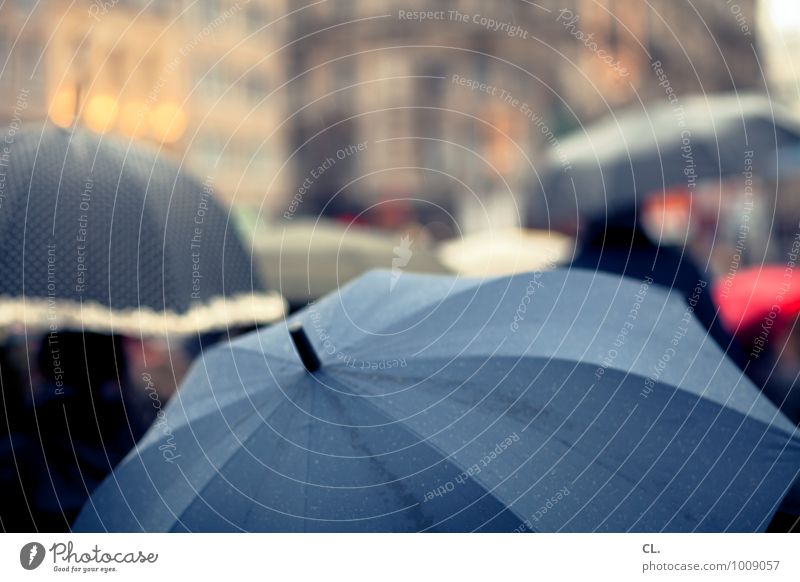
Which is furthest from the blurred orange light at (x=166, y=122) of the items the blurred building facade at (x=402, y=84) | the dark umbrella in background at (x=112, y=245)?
the dark umbrella in background at (x=112, y=245)

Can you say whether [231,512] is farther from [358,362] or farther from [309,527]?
[358,362]

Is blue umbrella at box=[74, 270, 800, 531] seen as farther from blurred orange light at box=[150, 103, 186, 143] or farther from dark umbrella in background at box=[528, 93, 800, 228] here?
blurred orange light at box=[150, 103, 186, 143]

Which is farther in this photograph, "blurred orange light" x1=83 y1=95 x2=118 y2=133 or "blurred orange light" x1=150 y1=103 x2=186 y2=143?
"blurred orange light" x1=150 y1=103 x2=186 y2=143

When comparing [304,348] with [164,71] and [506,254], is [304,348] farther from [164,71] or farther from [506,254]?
[164,71]

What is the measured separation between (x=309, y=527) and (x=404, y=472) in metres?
0.26

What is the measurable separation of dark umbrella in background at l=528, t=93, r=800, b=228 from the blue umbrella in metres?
2.98

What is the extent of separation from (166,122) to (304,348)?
2087cm

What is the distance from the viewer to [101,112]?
20641 mm

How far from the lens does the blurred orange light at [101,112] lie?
18062 mm

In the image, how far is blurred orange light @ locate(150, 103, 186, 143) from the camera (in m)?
22.1

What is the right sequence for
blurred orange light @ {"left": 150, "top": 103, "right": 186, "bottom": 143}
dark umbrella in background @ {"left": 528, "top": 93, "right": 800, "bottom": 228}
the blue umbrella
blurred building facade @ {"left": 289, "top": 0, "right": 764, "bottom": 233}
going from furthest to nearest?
blurred building facade @ {"left": 289, "top": 0, "right": 764, "bottom": 233}
blurred orange light @ {"left": 150, "top": 103, "right": 186, "bottom": 143}
dark umbrella in background @ {"left": 528, "top": 93, "right": 800, "bottom": 228}
the blue umbrella

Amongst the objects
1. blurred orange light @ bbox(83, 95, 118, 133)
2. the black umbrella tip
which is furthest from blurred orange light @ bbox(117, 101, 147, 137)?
the black umbrella tip
